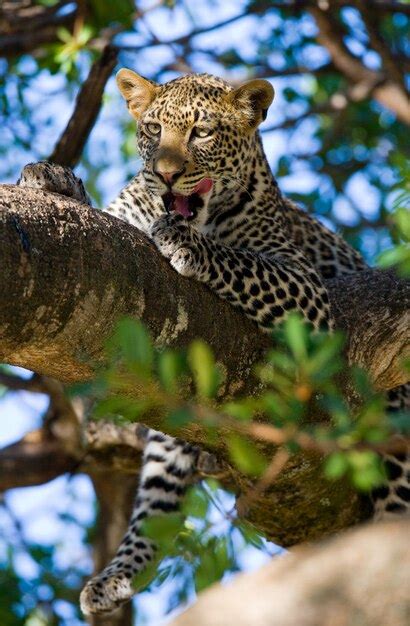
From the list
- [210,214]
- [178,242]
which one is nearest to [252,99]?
[210,214]

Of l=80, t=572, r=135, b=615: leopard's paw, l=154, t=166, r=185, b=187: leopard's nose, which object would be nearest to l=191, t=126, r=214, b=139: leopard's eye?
l=154, t=166, r=185, b=187: leopard's nose

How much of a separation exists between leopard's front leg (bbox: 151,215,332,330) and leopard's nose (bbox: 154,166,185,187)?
56cm

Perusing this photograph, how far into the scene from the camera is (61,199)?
15.1 feet

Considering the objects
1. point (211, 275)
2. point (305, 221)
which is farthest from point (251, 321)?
point (305, 221)

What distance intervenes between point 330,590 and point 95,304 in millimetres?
2570

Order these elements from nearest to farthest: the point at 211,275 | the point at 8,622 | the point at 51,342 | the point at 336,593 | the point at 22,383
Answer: the point at 336,593 → the point at 51,342 → the point at 211,275 → the point at 8,622 → the point at 22,383

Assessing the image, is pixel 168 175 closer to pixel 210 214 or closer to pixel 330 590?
pixel 210 214

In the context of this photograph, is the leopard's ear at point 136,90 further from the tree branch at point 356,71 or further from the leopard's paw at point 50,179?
the tree branch at point 356,71

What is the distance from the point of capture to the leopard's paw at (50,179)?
18.3ft

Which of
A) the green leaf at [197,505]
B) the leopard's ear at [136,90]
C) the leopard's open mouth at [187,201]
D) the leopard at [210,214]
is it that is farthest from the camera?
the leopard's ear at [136,90]

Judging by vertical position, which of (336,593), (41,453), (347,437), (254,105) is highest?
(254,105)

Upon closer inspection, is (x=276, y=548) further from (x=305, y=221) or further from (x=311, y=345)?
(x=311, y=345)

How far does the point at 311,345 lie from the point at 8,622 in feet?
17.7

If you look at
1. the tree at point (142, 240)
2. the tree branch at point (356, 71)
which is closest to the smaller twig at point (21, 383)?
the tree at point (142, 240)
